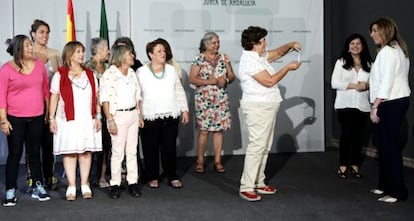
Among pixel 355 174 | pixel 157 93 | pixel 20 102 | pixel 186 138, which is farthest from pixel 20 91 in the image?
pixel 355 174

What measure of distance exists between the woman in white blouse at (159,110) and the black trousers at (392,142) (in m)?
1.64

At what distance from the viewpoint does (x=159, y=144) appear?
15.2 feet

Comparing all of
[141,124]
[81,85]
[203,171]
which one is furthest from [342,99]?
[81,85]

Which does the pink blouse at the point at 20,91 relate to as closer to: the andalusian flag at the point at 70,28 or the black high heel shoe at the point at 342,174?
the andalusian flag at the point at 70,28

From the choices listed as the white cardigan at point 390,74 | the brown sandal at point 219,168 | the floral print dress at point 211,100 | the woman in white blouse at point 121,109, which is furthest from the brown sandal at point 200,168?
the white cardigan at point 390,74

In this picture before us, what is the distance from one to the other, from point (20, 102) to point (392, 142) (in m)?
2.81

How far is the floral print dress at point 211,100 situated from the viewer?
202 inches

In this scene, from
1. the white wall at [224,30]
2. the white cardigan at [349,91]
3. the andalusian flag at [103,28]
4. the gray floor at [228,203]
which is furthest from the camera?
the white wall at [224,30]

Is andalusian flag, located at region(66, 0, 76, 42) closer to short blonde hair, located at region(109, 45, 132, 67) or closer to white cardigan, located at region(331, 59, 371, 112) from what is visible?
short blonde hair, located at region(109, 45, 132, 67)

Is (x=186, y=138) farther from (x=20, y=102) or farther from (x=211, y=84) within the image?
(x=20, y=102)

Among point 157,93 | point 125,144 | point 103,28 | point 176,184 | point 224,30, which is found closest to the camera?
point 125,144

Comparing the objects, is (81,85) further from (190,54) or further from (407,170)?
(407,170)

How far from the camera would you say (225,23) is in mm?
6293

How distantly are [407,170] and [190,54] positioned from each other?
8.95 feet
